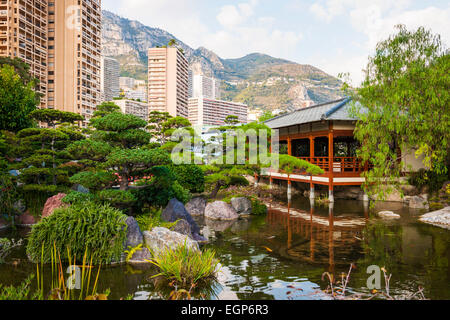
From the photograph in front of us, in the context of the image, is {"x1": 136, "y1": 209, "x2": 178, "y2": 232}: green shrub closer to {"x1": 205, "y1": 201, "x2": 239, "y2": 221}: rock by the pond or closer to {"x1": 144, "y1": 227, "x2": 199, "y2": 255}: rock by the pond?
{"x1": 144, "y1": 227, "x2": 199, "y2": 255}: rock by the pond

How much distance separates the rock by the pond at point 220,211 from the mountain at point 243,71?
78004mm

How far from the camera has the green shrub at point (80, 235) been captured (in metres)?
6.60

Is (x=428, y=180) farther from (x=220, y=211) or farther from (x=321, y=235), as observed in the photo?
(x=220, y=211)

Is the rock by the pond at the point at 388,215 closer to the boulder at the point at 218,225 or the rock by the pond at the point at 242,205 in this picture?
the rock by the pond at the point at 242,205

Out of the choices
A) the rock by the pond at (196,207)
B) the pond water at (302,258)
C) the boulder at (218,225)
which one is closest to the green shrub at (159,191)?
the boulder at (218,225)

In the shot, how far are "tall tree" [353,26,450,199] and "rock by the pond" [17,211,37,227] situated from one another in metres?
12.9

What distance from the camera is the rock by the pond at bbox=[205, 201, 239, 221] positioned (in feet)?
41.0

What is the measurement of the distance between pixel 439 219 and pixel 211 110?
375 ft

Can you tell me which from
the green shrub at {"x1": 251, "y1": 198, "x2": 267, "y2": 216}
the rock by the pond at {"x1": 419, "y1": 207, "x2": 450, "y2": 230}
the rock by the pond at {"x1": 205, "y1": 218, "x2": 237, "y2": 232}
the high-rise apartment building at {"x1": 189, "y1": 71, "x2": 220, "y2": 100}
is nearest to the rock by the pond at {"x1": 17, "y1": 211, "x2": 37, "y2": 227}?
the rock by the pond at {"x1": 205, "y1": 218, "x2": 237, "y2": 232}

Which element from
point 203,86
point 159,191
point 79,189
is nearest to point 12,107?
point 79,189

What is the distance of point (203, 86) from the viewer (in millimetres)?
157375
